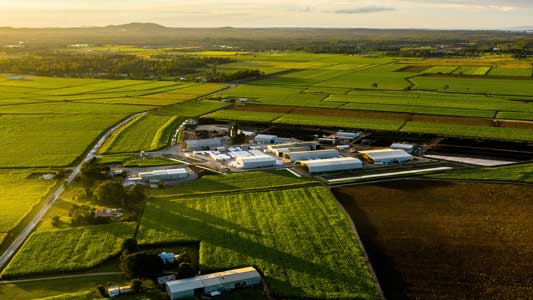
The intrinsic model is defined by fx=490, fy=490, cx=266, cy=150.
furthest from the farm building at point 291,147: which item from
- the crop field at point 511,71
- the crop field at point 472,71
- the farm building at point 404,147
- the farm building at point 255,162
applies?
the crop field at point 511,71

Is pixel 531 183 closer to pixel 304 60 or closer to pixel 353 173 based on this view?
pixel 353 173

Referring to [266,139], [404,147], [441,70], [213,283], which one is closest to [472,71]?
[441,70]

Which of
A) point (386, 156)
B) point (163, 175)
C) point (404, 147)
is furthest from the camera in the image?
point (404, 147)

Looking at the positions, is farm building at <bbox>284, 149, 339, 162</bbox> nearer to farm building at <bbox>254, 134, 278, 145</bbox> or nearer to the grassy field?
farm building at <bbox>254, 134, 278, 145</bbox>

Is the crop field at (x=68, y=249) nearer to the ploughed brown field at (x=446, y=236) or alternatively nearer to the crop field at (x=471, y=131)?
the ploughed brown field at (x=446, y=236)

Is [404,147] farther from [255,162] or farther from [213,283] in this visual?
[213,283]

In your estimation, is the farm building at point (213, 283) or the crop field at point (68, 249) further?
the crop field at point (68, 249)
